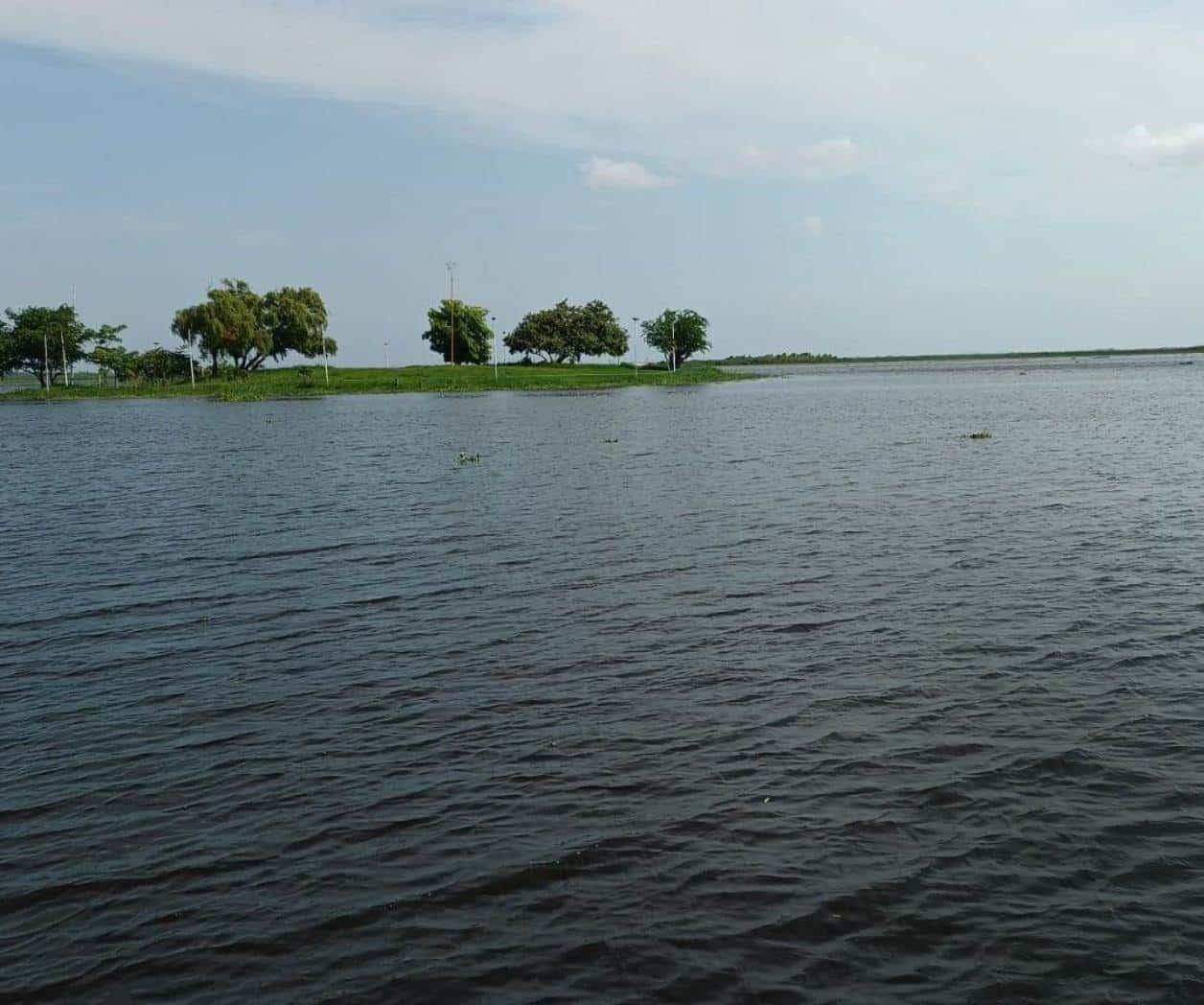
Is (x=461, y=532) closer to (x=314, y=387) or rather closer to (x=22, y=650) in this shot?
(x=22, y=650)

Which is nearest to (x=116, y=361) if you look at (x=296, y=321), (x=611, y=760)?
(x=296, y=321)

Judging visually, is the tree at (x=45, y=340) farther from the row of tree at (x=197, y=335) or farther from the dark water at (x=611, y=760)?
the dark water at (x=611, y=760)

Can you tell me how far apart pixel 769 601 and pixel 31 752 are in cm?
1263

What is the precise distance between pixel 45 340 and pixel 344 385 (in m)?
47.2

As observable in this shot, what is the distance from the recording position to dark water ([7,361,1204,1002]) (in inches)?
336

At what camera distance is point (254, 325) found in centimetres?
16488

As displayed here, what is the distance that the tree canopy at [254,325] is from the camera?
530 feet

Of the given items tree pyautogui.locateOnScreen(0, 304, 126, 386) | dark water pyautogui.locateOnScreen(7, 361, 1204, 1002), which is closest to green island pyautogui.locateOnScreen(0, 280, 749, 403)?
tree pyautogui.locateOnScreen(0, 304, 126, 386)

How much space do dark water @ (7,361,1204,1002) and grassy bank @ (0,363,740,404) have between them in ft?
420

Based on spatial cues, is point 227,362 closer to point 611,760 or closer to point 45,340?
A: point 45,340

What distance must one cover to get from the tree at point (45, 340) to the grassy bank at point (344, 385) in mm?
4415

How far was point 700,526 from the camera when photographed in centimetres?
2928

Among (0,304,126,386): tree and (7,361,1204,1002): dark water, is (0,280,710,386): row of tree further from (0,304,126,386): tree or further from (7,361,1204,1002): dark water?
(7,361,1204,1002): dark water

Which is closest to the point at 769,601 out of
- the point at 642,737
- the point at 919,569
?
the point at 919,569
